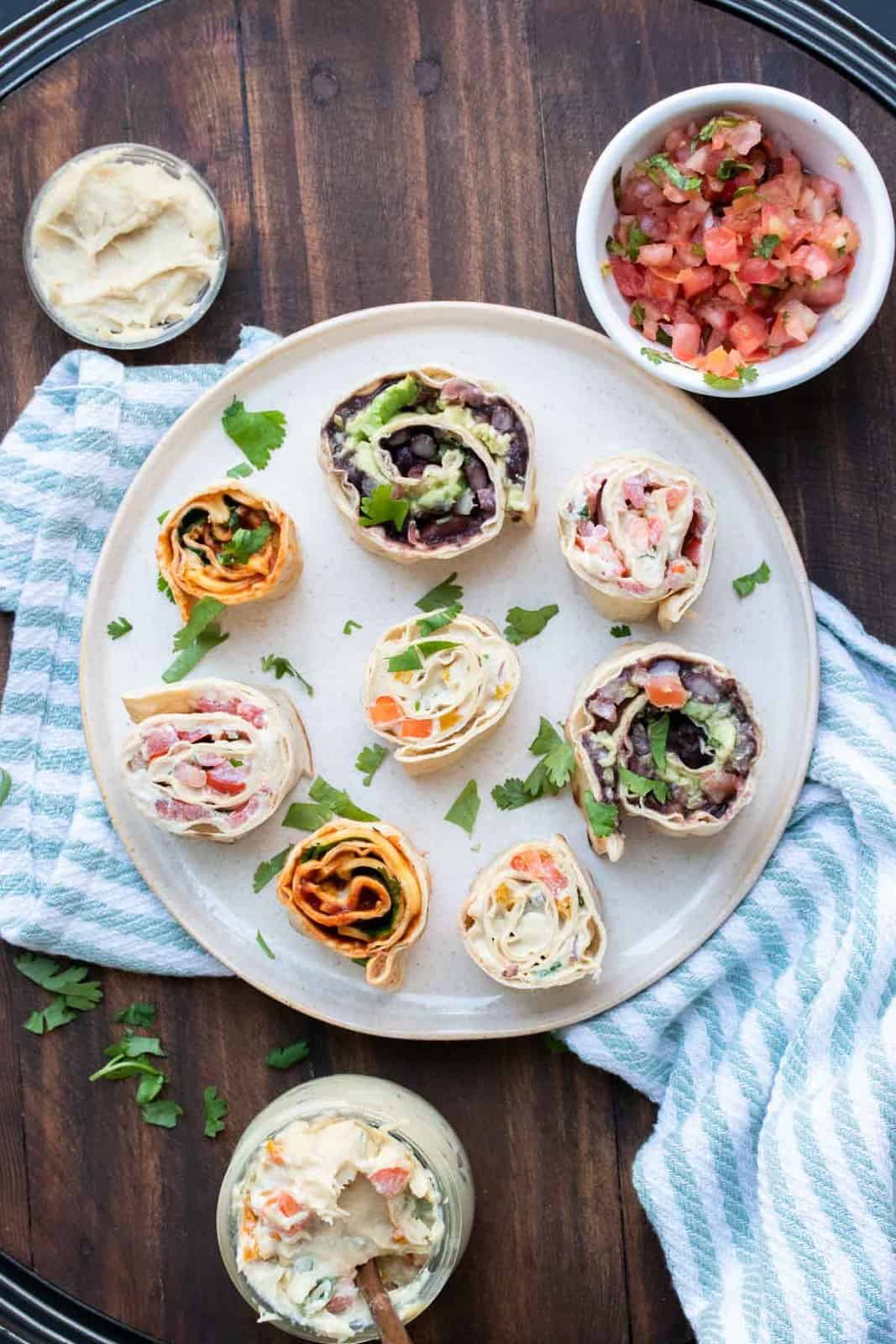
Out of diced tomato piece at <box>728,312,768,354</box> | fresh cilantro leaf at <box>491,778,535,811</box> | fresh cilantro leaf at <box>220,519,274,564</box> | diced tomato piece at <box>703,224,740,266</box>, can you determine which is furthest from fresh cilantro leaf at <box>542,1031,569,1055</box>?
diced tomato piece at <box>703,224,740,266</box>

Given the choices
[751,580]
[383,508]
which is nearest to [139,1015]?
[383,508]

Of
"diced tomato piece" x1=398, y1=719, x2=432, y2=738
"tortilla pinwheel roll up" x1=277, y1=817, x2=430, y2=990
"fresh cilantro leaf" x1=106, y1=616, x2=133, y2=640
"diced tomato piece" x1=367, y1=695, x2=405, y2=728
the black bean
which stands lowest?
"tortilla pinwheel roll up" x1=277, y1=817, x2=430, y2=990

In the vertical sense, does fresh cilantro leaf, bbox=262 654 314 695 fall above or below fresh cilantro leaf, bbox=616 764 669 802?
above

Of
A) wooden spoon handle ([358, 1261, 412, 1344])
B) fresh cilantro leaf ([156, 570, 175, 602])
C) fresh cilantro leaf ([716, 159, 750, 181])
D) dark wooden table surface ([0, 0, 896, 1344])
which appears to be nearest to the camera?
wooden spoon handle ([358, 1261, 412, 1344])

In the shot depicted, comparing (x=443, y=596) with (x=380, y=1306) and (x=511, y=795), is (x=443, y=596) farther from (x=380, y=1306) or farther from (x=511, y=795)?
(x=380, y=1306)

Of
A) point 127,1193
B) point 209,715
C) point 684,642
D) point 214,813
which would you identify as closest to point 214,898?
point 214,813

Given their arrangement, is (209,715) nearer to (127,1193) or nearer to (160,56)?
(127,1193)

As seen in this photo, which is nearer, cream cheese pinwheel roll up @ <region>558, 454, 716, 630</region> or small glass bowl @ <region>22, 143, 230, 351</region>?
cream cheese pinwheel roll up @ <region>558, 454, 716, 630</region>

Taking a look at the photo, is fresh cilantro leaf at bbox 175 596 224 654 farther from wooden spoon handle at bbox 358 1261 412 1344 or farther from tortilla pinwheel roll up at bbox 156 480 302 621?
wooden spoon handle at bbox 358 1261 412 1344
